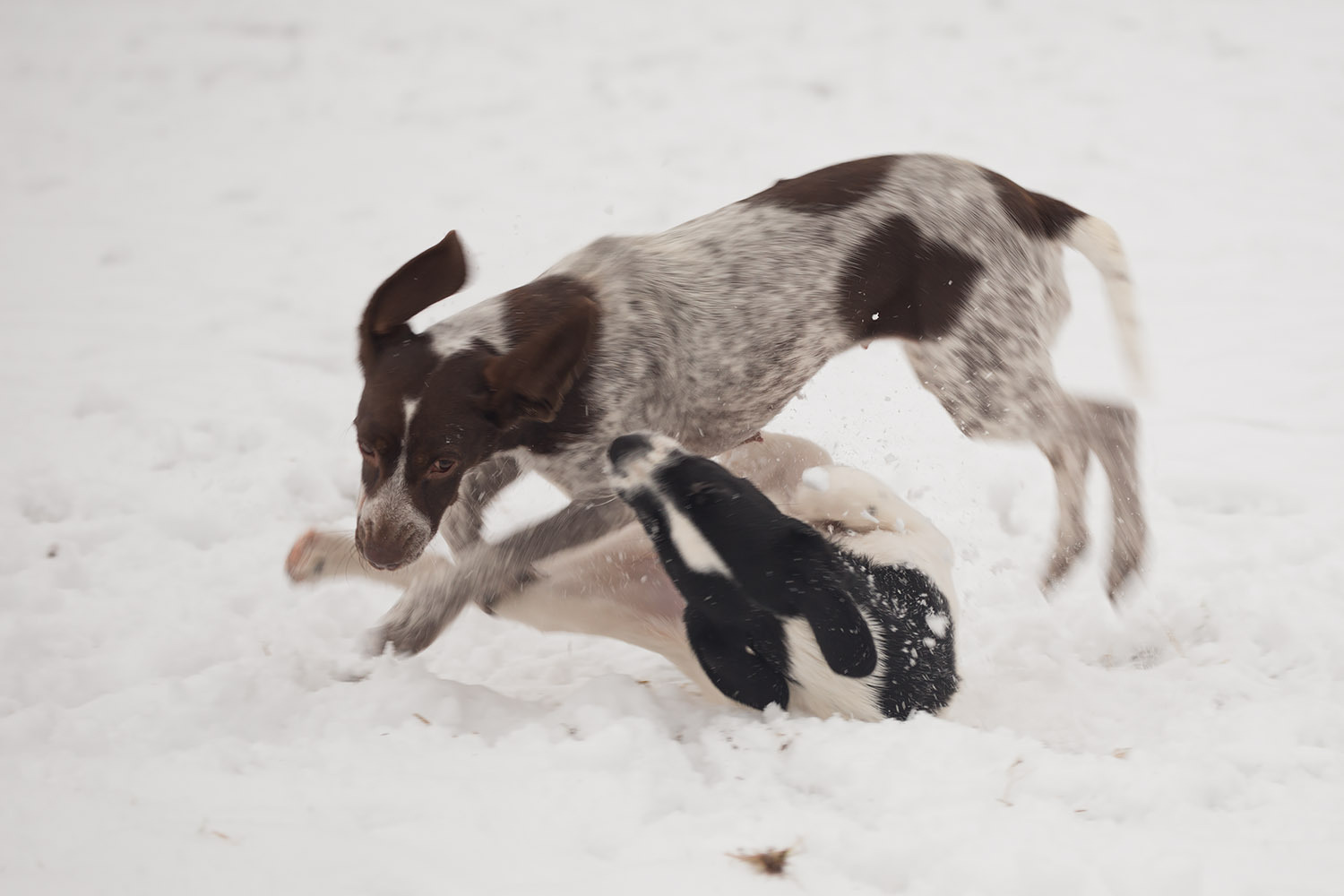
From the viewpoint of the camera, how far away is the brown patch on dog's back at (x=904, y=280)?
2918 millimetres

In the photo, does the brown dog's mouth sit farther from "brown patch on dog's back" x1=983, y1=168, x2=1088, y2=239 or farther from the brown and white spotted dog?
"brown patch on dog's back" x1=983, y1=168, x2=1088, y2=239

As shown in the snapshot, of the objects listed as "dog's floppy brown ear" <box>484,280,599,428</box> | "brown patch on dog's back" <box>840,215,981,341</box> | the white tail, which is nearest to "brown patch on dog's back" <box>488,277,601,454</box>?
"dog's floppy brown ear" <box>484,280,599,428</box>

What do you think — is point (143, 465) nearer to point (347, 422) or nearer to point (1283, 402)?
point (347, 422)

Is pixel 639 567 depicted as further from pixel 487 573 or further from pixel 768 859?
pixel 768 859

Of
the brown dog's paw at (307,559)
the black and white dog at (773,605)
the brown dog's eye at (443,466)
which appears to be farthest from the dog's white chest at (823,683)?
the brown dog's paw at (307,559)

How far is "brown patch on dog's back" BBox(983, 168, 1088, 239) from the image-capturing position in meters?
3.09

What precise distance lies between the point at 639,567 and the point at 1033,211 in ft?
4.86

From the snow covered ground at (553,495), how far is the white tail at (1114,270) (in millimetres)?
743

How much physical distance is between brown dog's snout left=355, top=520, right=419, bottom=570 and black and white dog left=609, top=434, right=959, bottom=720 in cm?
49

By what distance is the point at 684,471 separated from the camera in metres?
2.53

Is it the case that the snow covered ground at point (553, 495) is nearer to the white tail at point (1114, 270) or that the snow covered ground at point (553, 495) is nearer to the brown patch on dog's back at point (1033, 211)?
the white tail at point (1114, 270)

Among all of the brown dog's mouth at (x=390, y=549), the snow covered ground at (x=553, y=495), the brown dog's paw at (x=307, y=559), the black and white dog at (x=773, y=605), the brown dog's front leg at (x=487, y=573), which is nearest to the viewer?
the snow covered ground at (x=553, y=495)

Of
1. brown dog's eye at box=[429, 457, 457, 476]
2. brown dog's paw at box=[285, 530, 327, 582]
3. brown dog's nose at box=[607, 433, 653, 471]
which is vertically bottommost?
brown dog's paw at box=[285, 530, 327, 582]

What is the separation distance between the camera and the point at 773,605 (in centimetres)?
247
